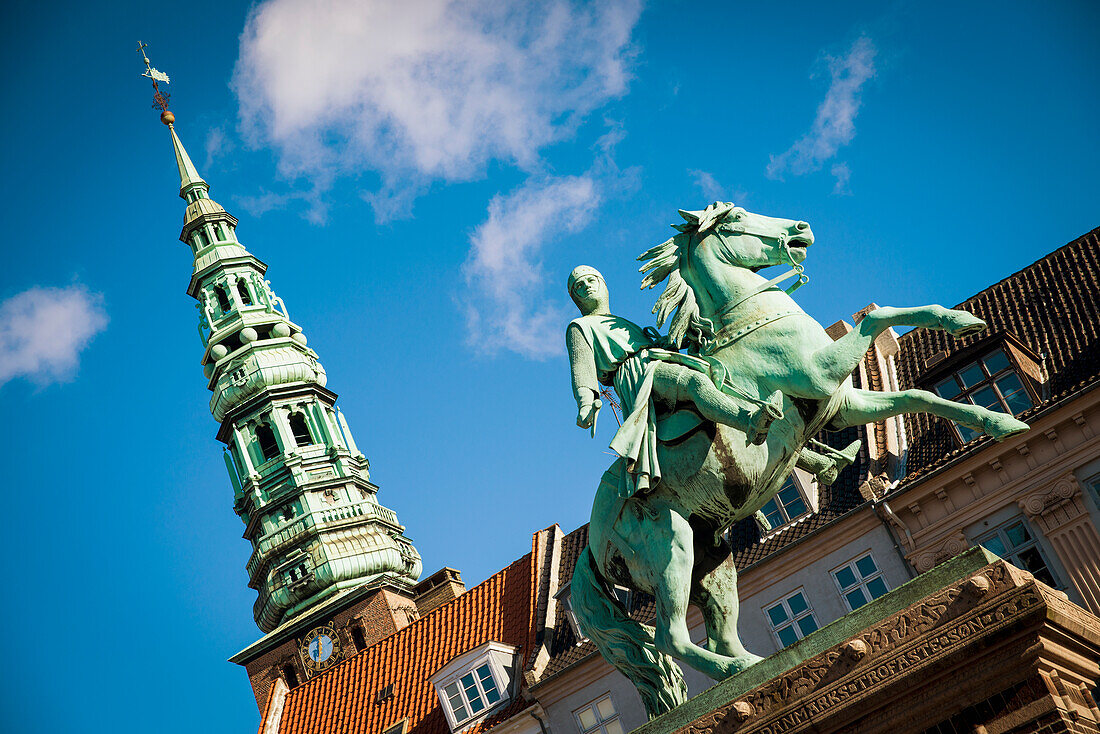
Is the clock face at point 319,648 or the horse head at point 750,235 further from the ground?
the clock face at point 319,648

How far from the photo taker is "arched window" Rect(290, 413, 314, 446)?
188 feet

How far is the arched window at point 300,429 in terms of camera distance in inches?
2253

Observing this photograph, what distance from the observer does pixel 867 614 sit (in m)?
7.90

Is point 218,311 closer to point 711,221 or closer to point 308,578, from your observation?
point 308,578

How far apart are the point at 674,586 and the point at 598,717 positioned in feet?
68.7

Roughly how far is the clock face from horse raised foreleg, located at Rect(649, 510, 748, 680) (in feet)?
141

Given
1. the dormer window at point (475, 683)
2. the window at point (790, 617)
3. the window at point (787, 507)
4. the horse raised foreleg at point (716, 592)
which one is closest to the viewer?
the horse raised foreleg at point (716, 592)

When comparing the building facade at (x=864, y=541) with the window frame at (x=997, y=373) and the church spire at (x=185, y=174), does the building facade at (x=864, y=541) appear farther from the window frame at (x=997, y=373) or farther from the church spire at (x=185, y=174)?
the church spire at (x=185, y=174)

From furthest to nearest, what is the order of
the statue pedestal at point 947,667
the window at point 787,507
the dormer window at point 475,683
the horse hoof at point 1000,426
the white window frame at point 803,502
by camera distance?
the dormer window at point 475,683, the window at point 787,507, the white window frame at point 803,502, the horse hoof at point 1000,426, the statue pedestal at point 947,667

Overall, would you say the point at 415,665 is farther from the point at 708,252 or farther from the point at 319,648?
the point at 708,252

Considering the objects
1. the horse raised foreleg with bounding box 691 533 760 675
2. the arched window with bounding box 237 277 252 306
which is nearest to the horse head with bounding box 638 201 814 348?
the horse raised foreleg with bounding box 691 533 760 675

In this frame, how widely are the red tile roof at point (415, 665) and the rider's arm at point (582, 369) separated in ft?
75.8

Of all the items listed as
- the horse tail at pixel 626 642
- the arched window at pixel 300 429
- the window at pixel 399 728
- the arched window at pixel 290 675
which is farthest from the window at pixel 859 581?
the arched window at pixel 300 429

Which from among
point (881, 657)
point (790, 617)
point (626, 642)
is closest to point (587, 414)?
point (626, 642)
